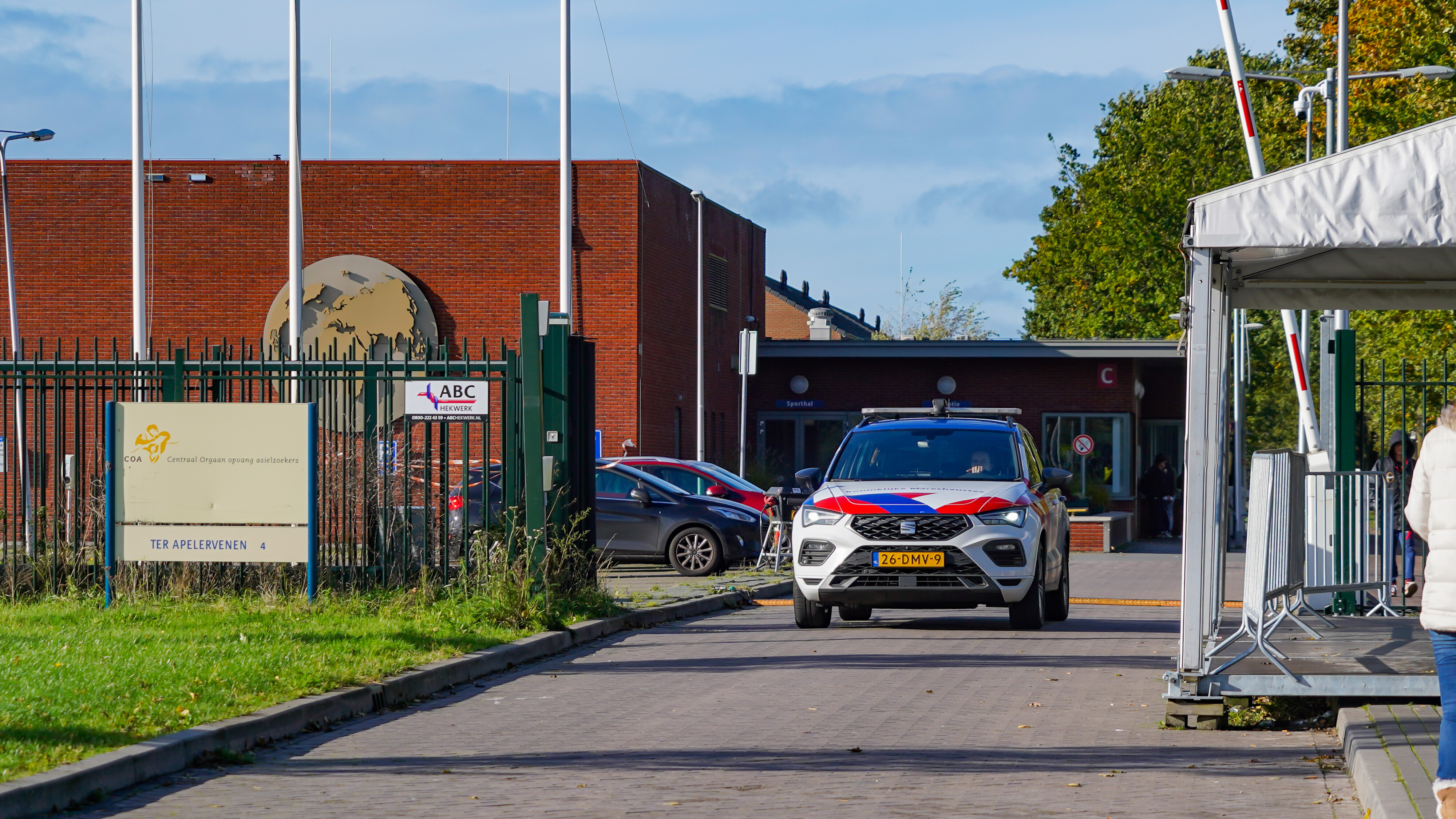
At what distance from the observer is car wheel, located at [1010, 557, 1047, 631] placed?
14.0 meters

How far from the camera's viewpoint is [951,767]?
7.77 m

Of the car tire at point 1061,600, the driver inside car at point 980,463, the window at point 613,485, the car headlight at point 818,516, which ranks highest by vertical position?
the driver inside car at point 980,463

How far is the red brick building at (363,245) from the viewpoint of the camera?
3650cm

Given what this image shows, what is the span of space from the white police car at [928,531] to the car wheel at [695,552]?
661cm

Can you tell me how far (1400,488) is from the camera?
17312 millimetres

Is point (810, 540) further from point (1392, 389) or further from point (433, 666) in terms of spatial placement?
point (1392, 389)

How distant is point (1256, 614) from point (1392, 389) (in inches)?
1245

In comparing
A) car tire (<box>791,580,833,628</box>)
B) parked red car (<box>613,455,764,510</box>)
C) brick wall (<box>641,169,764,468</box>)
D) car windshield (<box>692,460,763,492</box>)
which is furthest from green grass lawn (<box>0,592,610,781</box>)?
brick wall (<box>641,169,764,468</box>)

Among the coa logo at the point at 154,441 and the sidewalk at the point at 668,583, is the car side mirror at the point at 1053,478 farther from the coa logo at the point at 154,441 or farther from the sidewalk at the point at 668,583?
the coa logo at the point at 154,441

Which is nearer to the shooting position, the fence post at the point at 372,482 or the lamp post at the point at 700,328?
the fence post at the point at 372,482

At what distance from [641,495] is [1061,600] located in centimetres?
707

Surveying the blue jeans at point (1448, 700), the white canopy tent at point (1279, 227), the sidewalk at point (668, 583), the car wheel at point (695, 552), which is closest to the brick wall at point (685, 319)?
the sidewalk at point (668, 583)

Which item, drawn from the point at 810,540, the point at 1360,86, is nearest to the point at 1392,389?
the point at 1360,86

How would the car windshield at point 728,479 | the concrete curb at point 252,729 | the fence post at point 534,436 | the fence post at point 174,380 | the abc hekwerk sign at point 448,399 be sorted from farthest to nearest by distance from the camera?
the car windshield at point 728,479 → the fence post at point 174,380 → the fence post at point 534,436 → the abc hekwerk sign at point 448,399 → the concrete curb at point 252,729
